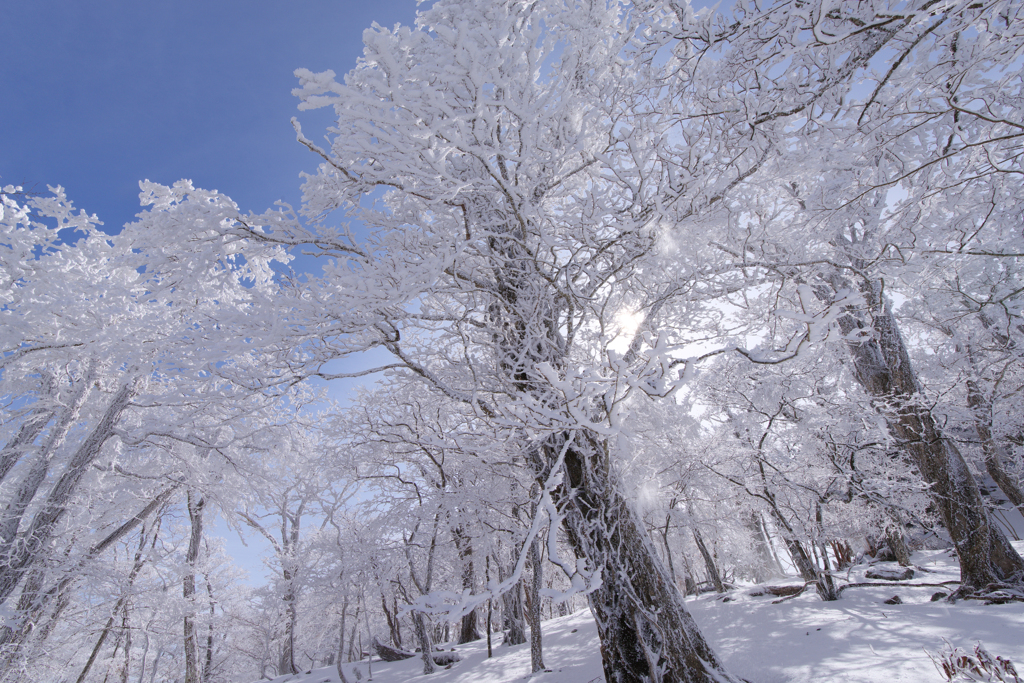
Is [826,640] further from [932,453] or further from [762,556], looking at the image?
[762,556]

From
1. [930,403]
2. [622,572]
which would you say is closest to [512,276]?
[622,572]

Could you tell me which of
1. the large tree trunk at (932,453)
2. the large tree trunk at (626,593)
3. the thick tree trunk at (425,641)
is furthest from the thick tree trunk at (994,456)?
the thick tree trunk at (425,641)

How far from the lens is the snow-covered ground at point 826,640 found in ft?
10.8

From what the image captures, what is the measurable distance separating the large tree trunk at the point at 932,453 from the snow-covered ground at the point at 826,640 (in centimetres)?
62

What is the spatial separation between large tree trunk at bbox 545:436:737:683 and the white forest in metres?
0.03

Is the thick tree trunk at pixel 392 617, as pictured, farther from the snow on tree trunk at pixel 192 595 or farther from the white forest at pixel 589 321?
the snow on tree trunk at pixel 192 595

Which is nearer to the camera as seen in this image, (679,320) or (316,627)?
(679,320)

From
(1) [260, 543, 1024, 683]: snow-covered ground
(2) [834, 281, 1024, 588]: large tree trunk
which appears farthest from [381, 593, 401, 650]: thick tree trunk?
(2) [834, 281, 1024, 588]: large tree trunk

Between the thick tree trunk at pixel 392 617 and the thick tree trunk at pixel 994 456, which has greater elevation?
the thick tree trunk at pixel 994 456

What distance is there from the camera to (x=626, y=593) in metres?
3.30

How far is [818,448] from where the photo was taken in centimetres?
577

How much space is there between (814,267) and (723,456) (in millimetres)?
3110

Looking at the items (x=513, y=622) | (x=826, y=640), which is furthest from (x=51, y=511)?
(x=826, y=640)

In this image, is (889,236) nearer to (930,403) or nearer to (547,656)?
(930,403)
